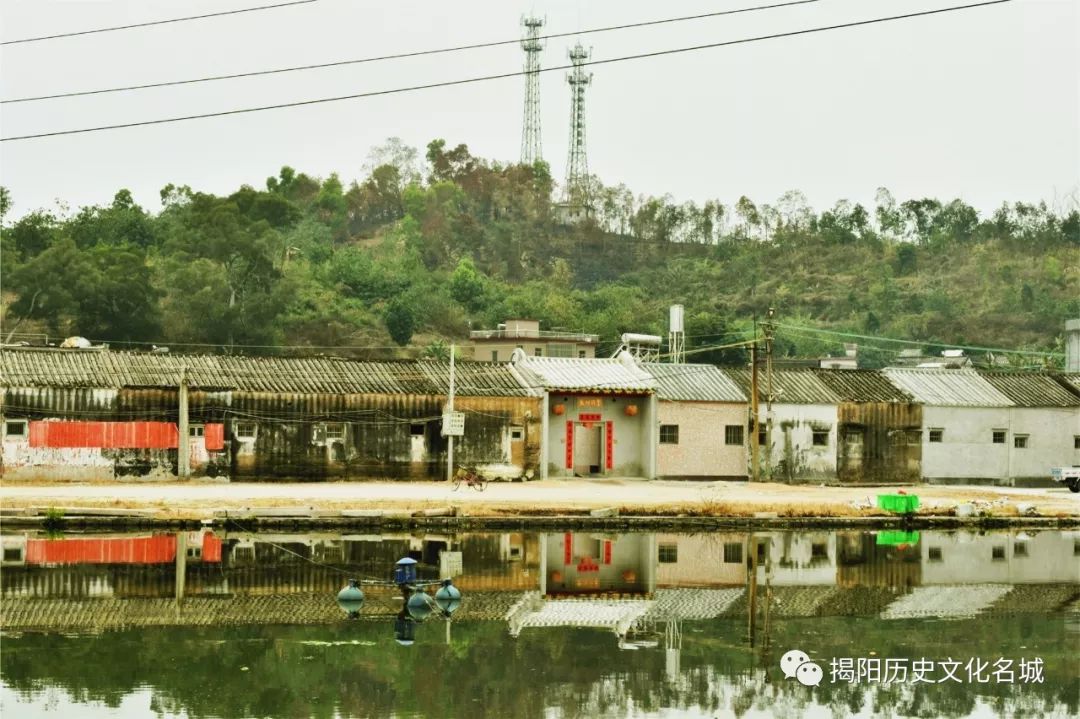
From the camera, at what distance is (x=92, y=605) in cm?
2205

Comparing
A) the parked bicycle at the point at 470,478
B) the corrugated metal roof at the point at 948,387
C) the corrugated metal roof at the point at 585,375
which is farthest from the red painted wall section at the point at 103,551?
the corrugated metal roof at the point at 948,387

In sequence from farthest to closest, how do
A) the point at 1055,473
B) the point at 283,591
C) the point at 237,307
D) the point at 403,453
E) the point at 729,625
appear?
1. the point at 237,307
2. the point at 1055,473
3. the point at 403,453
4. the point at 283,591
5. the point at 729,625

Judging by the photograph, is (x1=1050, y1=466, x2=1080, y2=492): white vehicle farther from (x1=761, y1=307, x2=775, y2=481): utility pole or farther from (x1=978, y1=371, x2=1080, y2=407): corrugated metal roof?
(x1=761, y1=307, x2=775, y2=481): utility pole

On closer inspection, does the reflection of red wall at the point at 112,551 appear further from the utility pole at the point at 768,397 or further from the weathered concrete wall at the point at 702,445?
the utility pole at the point at 768,397

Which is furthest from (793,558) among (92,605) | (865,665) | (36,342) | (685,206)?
(685,206)

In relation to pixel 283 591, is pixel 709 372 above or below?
above

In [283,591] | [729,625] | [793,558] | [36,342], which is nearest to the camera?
[729,625]

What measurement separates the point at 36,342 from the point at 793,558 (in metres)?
48.0

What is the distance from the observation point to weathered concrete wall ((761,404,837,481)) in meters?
46.3

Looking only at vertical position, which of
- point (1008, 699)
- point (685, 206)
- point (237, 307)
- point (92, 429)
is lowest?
point (1008, 699)

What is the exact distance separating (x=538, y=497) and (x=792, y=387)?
13.5m

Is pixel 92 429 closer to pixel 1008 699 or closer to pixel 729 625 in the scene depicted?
pixel 729 625

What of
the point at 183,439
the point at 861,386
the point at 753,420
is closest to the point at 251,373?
the point at 183,439

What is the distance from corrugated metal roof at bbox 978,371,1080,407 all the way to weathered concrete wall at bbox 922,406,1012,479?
4.06 ft
